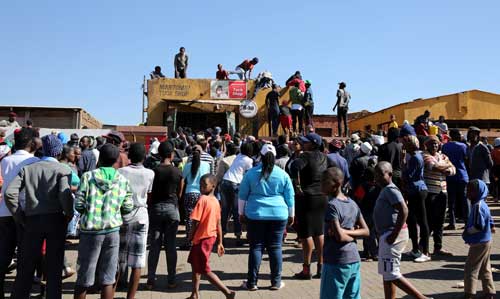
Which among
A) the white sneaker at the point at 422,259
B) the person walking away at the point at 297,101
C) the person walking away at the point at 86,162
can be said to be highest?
the person walking away at the point at 297,101

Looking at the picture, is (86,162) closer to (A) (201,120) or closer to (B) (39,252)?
(B) (39,252)

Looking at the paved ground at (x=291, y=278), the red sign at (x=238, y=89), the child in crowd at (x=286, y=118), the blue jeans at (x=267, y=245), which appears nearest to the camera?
the paved ground at (x=291, y=278)

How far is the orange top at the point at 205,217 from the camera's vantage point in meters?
5.42

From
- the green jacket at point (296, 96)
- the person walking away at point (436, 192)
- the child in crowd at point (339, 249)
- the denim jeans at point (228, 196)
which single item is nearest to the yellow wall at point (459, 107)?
the green jacket at point (296, 96)

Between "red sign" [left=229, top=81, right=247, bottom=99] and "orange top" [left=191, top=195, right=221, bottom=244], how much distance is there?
51.2 feet

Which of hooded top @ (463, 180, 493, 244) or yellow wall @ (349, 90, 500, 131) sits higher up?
yellow wall @ (349, 90, 500, 131)

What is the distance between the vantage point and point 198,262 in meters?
5.34

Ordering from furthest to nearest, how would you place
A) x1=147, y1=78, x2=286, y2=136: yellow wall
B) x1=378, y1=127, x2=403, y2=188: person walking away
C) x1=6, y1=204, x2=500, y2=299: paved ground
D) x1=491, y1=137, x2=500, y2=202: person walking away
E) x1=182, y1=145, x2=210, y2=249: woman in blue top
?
x1=147, y1=78, x2=286, y2=136: yellow wall → x1=491, y1=137, x2=500, y2=202: person walking away → x1=378, y1=127, x2=403, y2=188: person walking away → x1=182, y1=145, x2=210, y2=249: woman in blue top → x1=6, y1=204, x2=500, y2=299: paved ground

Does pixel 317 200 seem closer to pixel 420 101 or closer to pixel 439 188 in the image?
pixel 439 188

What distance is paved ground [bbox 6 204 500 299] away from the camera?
5.75 meters

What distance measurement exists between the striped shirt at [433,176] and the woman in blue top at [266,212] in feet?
9.13

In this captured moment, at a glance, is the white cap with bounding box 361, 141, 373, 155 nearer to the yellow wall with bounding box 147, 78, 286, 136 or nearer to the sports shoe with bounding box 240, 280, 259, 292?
the sports shoe with bounding box 240, 280, 259, 292

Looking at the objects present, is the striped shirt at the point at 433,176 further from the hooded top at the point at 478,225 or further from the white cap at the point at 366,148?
the hooded top at the point at 478,225

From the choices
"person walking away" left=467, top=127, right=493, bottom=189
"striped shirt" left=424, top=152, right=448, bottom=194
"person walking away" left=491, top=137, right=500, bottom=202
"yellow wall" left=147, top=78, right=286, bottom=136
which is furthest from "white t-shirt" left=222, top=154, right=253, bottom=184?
"yellow wall" left=147, top=78, right=286, bottom=136
